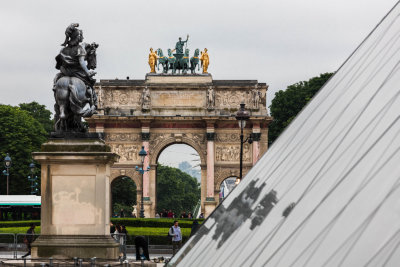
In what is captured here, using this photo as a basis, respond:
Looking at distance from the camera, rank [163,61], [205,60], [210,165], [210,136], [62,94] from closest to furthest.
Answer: [62,94], [210,165], [210,136], [205,60], [163,61]

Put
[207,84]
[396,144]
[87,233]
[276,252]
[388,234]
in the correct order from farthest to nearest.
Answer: [207,84], [87,233], [276,252], [396,144], [388,234]

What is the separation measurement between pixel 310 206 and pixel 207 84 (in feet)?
239

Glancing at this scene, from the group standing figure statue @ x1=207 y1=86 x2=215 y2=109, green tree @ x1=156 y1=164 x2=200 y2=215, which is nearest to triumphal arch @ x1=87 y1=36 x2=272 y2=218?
standing figure statue @ x1=207 y1=86 x2=215 y2=109

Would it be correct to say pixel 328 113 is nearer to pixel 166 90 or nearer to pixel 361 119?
pixel 361 119

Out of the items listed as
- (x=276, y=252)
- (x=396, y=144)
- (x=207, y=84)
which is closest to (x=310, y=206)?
(x=276, y=252)

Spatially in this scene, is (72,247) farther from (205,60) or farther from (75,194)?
(205,60)

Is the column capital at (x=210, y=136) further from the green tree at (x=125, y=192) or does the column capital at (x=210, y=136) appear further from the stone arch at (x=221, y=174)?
the green tree at (x=125, y=192)

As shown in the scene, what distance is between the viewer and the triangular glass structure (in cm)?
394

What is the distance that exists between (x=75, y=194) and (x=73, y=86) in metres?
2.20

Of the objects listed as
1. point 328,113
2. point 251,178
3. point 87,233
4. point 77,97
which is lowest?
point 87,233

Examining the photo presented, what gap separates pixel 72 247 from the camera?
14.5 meters

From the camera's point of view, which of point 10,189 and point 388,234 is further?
point 10,189

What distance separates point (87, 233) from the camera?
14781 millimetres

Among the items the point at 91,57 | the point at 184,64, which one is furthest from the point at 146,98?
the point at 91,57
